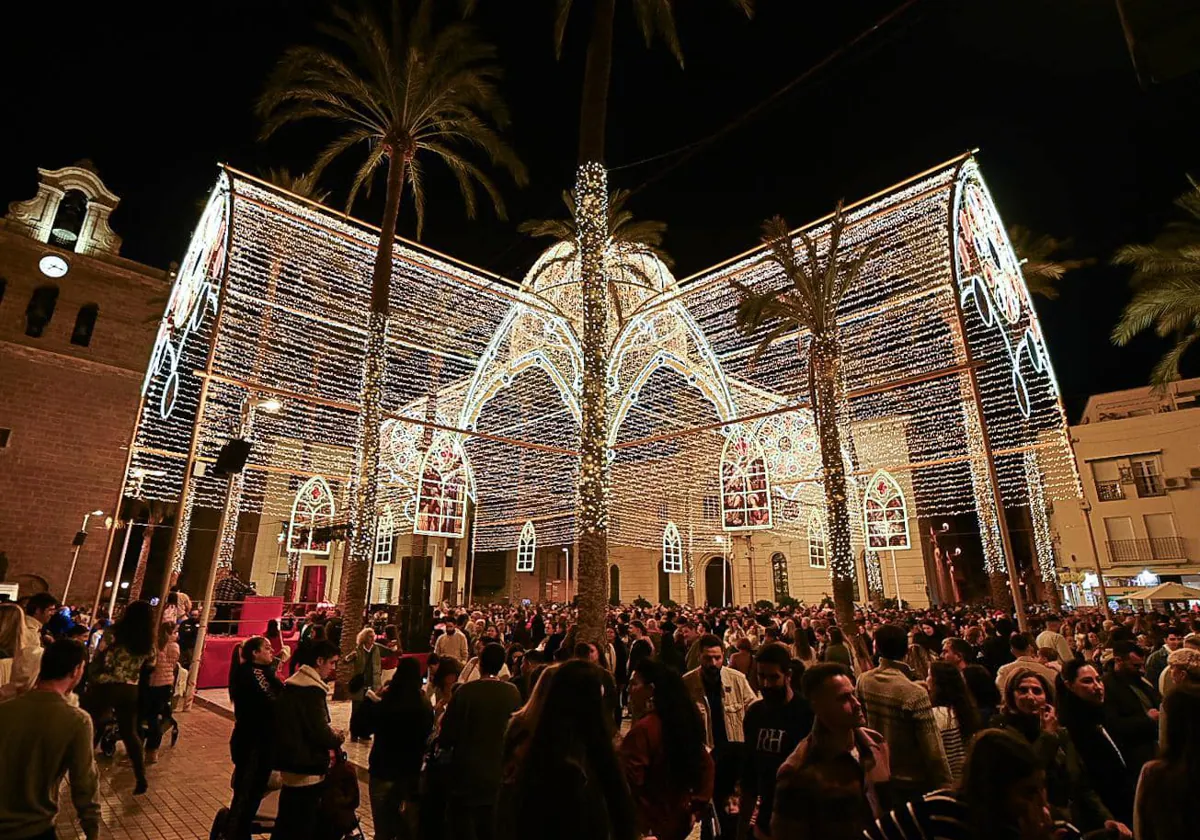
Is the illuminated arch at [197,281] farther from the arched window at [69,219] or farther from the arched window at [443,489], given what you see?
the arched window at [69,219]

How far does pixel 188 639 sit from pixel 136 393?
18.6 m

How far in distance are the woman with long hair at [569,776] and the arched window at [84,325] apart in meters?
32.1

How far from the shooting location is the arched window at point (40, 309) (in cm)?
2494

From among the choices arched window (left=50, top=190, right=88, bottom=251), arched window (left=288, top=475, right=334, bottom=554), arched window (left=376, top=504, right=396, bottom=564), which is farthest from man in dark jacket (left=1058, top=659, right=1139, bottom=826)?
arched window (left=50, top=190, right=88, bottom=251)

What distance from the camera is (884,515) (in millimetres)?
25375

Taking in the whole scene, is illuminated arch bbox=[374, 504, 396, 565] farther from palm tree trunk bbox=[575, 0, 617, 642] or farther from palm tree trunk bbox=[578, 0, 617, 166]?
palm tree trunk bbox=[578, 0, 617, 166]

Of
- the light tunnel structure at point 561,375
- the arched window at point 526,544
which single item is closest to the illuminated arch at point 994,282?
the light tunnel structure at point 561,375

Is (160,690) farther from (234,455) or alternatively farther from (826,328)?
(826,328)

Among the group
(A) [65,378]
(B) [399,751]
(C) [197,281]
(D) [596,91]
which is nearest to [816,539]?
A: (D) [596,91]

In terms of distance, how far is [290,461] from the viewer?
20.4m

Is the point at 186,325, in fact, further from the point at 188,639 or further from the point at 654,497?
the point at 654,497

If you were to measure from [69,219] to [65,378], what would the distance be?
307 inches

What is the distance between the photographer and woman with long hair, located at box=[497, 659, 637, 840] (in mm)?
1980

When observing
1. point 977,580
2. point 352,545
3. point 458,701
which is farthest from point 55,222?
point 977,580
